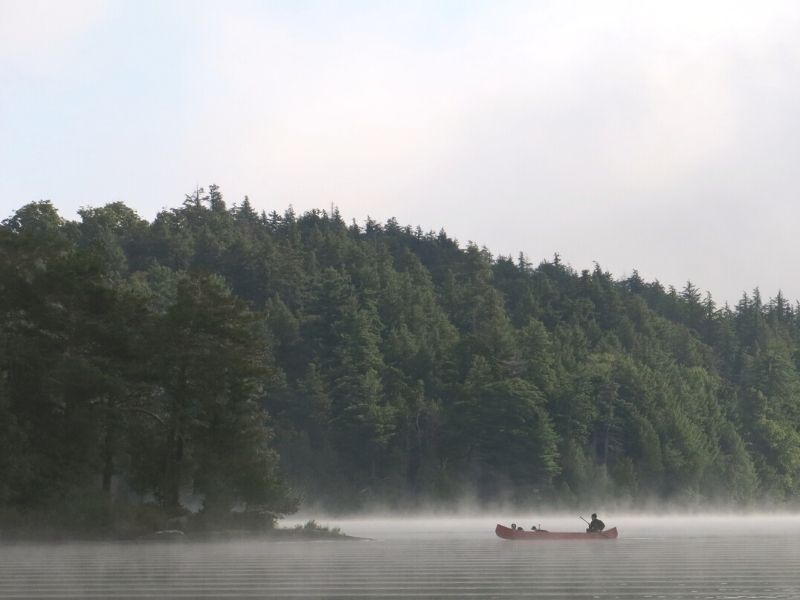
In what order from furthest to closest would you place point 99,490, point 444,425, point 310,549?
point 444,425 < point 99,490 < point 310,549

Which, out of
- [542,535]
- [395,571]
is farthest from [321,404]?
[395,571]

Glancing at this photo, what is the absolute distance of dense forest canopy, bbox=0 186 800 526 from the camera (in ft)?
208

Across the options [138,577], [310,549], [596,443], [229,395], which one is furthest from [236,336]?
[596,443]

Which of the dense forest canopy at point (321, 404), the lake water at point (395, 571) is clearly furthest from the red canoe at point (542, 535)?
the dense forest canopy at point (321, 404)

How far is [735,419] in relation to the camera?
187 m

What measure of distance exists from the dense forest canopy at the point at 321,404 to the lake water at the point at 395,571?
8.07 m

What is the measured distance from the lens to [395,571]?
38031mm

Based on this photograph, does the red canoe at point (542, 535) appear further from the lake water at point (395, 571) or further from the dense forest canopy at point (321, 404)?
the dense forest canopy at point (321, 404)

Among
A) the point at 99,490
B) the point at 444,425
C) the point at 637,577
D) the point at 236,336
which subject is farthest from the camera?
the point at 444,425

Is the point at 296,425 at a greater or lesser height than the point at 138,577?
greater

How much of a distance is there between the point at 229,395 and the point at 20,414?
31.0 feet

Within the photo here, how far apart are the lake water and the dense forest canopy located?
807 cm

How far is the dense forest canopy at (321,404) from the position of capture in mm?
63375

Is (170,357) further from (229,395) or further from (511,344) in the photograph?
(511,344)
